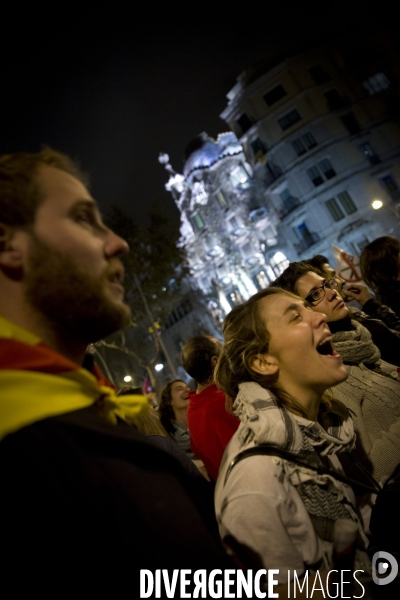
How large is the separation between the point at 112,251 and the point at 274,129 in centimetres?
3818

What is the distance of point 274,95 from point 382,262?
3640cm

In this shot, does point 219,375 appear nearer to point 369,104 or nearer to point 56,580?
point 56,580

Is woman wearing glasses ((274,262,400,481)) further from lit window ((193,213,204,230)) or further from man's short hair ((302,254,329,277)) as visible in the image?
lit window ((193,213,204,230))

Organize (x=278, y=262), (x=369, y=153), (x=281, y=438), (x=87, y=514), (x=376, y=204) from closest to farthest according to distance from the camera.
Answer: (x=87, y=514)
(x=281, y=438)
(x=376, y=204)
(x=369, y=153)
(x=278, y=262)

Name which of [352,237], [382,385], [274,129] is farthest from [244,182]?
[382,385]

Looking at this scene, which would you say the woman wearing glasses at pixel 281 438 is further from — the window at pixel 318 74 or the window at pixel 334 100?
the window at pixel 318 74

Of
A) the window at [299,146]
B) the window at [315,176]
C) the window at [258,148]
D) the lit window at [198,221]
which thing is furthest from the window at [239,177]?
the window at [315,176]

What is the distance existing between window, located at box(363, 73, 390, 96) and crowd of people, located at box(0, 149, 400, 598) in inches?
1646

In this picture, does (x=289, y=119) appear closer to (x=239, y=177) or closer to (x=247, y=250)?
(x=239, y=177)

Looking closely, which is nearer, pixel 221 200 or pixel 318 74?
pixel 318 74

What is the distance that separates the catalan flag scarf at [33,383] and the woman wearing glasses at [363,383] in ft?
8.32

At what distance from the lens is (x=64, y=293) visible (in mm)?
1385

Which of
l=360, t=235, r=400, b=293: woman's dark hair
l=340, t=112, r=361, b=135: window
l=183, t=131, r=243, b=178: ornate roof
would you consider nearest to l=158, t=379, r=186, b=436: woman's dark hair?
l=360, t=235, r=400, b=293: woman's dark hair

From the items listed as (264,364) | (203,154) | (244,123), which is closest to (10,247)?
(264,364)
